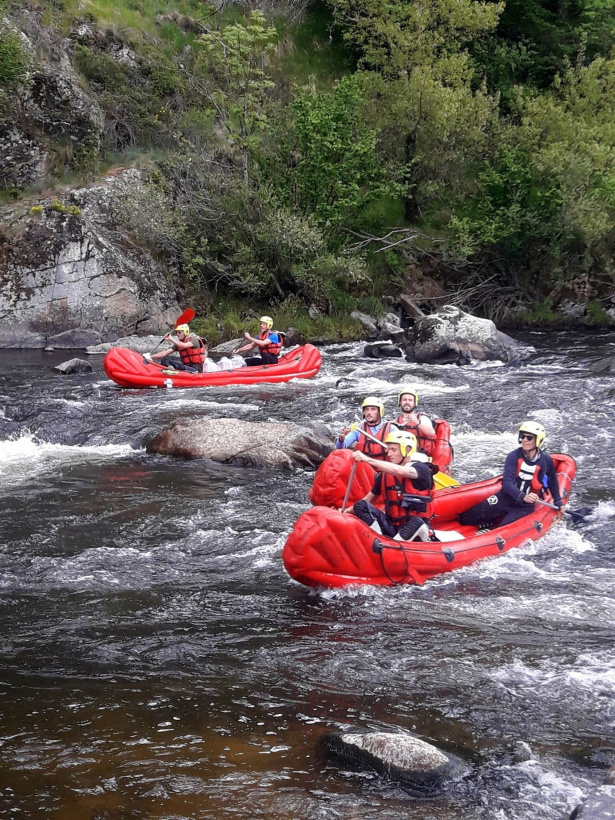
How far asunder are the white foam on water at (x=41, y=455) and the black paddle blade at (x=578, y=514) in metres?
5.53

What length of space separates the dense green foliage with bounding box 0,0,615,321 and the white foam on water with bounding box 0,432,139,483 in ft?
32.8

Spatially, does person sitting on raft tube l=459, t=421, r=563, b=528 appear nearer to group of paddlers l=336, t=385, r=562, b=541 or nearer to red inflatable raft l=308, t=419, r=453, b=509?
group of paddlers l=336, t=385, r=562, b=541

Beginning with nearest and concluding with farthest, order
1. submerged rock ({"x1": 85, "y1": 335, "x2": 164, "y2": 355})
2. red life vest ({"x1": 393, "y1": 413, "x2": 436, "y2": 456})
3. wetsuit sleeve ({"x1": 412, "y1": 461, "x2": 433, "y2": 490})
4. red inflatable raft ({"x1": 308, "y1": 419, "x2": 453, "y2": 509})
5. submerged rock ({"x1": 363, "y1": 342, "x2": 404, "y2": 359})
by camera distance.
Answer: wetsuit sleeve ({"x1": 412, "y1": 461, "x2": 433, "y2": 490}), red inflatable raft ({"x1": 308, "y1": 419, "x2": 453, "y2": 509}), red life vest ({"x1": 393, "y1": 413, "x2": 436, "y2": 456}), submerged rock ({"x1": 363, "y1": 342, "x2": 404, "y2": 359}), submerged rock ({"x1": 85, "y1": 335, "x2": 164, "y2": 355})

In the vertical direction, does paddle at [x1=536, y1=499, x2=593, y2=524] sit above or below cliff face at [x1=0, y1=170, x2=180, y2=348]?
below

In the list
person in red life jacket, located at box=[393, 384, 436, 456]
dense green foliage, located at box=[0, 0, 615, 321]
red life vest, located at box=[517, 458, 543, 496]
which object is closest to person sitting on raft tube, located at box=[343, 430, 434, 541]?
red life vest, located at box=[517, 458, 543, 496]

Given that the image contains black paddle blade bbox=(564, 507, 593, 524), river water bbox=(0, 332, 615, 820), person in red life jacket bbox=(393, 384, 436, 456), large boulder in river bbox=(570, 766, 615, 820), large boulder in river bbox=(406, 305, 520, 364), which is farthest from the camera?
large boulder in river bbox=(406, 305, 520, 364)

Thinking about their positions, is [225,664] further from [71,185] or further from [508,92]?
[508,92]

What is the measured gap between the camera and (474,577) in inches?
272

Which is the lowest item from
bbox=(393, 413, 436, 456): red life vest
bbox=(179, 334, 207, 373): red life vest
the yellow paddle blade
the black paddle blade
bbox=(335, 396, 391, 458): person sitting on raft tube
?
the black paddle blade

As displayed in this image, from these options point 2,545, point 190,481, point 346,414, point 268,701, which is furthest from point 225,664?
point 346,414

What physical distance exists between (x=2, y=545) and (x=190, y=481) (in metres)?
2.58

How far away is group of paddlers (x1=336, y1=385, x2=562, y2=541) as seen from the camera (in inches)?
274

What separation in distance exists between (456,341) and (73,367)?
25.1 feet

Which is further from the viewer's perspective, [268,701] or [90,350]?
[90,350]
